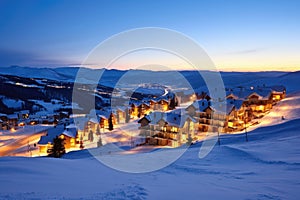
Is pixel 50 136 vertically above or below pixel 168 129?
below

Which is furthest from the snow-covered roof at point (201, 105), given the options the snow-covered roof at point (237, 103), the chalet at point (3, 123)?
the chalet at point (3, 123)

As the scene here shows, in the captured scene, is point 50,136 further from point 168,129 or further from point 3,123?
point 3,123

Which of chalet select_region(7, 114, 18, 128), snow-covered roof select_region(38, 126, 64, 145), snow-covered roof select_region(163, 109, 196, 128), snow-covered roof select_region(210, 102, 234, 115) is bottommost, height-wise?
chalet select_region(7, 114, 18, 128)

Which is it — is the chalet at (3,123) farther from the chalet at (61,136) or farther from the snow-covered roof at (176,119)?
the snow-covered roof at (176,119)

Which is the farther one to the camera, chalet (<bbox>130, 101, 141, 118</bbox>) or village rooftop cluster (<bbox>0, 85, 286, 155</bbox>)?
chalet (<bbox>130, 101, 141, 118</bbox>)

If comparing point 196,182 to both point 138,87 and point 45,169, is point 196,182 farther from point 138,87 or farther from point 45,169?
point 138,87

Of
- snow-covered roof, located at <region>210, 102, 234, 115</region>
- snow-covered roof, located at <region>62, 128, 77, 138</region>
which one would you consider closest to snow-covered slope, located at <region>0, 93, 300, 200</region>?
snow-covered roof, located at <region>210, 102, 234, 115</region>

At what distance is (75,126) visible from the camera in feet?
128

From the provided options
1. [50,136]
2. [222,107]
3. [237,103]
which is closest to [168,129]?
[222,107]

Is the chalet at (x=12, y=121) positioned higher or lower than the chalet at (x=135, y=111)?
lower

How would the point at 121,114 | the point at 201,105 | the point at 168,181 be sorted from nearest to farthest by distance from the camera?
the point at 168,181
the point at 201,105
the point at 121,114

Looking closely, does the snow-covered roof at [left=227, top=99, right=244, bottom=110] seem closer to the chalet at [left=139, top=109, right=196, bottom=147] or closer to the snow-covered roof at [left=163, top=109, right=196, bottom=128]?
the chalet at [left=139, top=109, right=196, bottom=147]

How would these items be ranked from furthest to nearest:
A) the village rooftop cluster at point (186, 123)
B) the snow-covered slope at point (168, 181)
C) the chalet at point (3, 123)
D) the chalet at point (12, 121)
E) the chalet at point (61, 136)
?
the chalet at point (12, 121) < the chalet at point (3, 123) < the village rooftop cluster at point (186, 123) < the chalet at point (61, 136) < the snow-covered slope at point (168, 181)

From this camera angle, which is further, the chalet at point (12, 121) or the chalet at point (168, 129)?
the chalet at point (12, 121)
